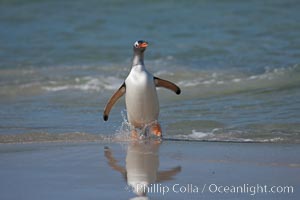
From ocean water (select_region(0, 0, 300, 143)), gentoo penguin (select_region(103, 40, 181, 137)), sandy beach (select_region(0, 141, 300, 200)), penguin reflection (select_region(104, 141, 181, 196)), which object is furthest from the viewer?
ocean water (select_region(0, 0, 300, 143))

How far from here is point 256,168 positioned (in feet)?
21.5

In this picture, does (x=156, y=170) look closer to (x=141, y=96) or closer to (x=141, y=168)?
(x=141, y=168)

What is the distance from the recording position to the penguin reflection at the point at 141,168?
19.7ft

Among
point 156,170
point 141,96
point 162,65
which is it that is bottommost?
point 156,170

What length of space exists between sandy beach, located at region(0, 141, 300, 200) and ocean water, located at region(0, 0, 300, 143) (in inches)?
27.5

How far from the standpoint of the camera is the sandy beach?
5734 millimetres

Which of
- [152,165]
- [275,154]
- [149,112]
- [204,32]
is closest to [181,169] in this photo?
[152,165]

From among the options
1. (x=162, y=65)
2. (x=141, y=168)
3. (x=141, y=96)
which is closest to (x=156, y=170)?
(x=141, y=168)

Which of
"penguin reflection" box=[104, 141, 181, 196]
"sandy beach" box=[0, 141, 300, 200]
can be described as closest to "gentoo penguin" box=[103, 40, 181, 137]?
"sandy beach" box=[0, 141, 300, 200]

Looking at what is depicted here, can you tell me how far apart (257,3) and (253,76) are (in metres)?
8.72

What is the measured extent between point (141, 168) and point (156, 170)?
16 centimetres

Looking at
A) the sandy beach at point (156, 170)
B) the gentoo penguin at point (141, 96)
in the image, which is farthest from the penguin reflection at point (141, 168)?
the gentoo penguin at point (141, 96)

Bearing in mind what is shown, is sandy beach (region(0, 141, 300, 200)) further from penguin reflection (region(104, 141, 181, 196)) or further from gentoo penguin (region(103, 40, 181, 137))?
gentoo penguin (region(103, 40, 181, 137))

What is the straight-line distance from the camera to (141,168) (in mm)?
6578
